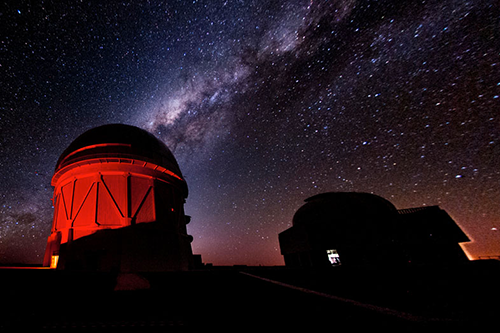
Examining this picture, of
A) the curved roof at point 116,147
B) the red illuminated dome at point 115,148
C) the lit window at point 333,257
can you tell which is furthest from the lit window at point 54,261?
the lit window at point 333,257

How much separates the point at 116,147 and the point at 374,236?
73.2 feet

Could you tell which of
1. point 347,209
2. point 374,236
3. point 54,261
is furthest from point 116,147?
point 374,236

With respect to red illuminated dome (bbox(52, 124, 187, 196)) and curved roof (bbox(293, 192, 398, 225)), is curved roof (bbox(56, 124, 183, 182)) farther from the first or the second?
curved roof (bbox(293, 192, 398, 225))

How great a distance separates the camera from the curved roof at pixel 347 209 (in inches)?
671

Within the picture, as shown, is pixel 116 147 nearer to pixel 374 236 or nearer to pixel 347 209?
pixel 347 209

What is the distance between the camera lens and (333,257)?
657 inches

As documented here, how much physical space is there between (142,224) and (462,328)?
14657 mm

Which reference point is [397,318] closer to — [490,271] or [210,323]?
[210,323]

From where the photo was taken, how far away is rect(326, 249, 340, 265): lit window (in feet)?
54.0

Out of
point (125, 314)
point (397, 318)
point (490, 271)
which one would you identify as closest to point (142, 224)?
point (125, 314)

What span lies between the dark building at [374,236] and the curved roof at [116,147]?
14.4 metres

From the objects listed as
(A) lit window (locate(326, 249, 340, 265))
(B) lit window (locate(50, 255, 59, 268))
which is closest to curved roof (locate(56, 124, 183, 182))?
(B) lit window (locate(50, 255, 59, 268))

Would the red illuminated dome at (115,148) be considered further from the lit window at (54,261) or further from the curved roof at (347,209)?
the curved roof at (347,209)

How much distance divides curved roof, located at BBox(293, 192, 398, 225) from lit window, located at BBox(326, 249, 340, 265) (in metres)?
2.71
